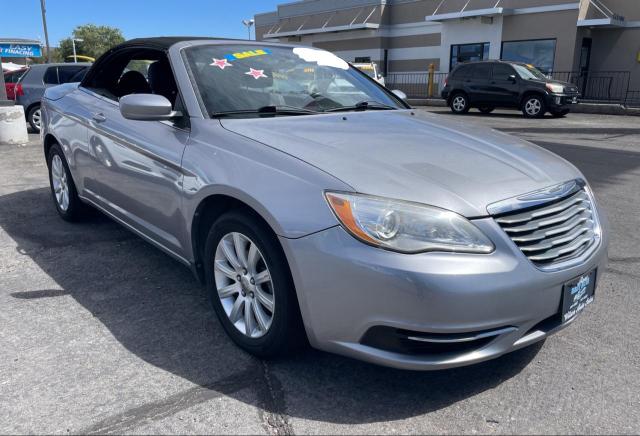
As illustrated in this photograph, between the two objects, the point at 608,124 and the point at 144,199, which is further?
the point at 608,124

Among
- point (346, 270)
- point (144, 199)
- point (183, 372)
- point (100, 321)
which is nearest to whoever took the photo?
point (346, 270)

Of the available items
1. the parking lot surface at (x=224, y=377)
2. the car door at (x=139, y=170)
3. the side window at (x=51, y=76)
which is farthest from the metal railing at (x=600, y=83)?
the car door at (x=139, y=170)

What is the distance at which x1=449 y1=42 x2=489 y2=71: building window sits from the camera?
24612 mm

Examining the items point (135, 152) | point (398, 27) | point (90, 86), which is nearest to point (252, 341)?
point (135, 152)

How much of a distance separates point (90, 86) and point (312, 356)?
3230 mm

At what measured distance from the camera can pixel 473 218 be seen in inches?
86.5

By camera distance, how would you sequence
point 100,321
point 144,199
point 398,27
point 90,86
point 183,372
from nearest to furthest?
point 183,372
point 100,321
point 144,199
point 90,86
point 398,27

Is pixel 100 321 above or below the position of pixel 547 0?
below

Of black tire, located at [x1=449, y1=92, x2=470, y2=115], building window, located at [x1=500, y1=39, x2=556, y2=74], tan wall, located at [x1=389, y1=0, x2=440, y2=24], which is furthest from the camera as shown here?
tan wall, located at [x1=389, y1=0, x2=440, y2=24]

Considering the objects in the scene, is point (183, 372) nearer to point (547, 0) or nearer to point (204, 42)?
point (204, 42)

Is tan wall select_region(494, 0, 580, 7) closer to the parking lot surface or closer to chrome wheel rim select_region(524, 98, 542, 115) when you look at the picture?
chrome wheel rim select_region(524, 98, 542, 115)

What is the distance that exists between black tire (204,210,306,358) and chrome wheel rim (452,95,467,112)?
17.0 metres

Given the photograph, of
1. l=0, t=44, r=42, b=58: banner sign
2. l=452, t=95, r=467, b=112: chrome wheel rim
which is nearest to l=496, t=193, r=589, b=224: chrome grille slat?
l=452, t=95, r=467, b=112: chrome wheel rim

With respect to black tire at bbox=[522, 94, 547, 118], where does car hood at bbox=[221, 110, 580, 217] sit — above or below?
above
